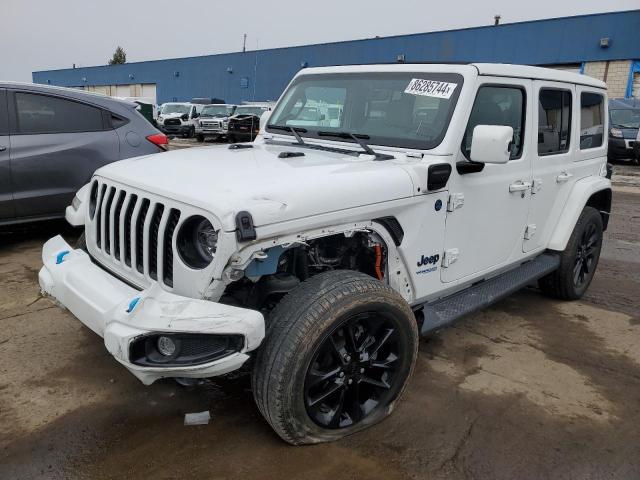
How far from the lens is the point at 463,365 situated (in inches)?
140

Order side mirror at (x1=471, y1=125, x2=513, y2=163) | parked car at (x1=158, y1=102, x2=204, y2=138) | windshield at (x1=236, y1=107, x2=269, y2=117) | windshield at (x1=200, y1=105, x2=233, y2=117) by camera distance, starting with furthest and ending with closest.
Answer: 1. parked car at (x1=158, y1=102, x2=204, y2=138)
2. windshield at (x1=200, y1=105, x2=233, y2=117)
3. windshield at (x1=236, y1=107, x2=269, y2=117)
4. side mirror at (x1=471, y1=125, x2=513, y2=163)

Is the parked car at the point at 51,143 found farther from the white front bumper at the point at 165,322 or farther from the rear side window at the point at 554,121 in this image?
the rear side window at the point at 554,121

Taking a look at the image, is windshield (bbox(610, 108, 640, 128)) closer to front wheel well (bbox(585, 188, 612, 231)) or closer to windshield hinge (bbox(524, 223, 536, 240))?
front wheel well (bbox(585, 188, 612, 231))

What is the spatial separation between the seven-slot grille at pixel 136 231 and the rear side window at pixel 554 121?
2.77 meters

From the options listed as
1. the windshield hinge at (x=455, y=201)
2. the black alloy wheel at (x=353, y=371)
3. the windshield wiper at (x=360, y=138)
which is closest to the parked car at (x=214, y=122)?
the windshield wiper at (x=360, y=138)

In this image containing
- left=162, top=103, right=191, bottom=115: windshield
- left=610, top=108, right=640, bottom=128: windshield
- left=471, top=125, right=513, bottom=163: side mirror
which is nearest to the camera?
left=471, top=125, right=513, bottom=163: side mirror

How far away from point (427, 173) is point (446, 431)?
1375 mm

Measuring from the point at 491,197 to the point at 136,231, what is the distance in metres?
2.17

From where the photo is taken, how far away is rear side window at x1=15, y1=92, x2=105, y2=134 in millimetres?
5301

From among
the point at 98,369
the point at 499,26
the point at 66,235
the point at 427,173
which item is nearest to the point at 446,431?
the point at 427,173

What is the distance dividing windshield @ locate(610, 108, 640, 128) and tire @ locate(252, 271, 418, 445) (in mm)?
15966

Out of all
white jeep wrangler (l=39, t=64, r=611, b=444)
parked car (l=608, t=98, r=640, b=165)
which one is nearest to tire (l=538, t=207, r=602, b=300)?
white jeep wrangler (l=39, t=64, r=611, b=444)

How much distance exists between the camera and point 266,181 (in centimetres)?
247

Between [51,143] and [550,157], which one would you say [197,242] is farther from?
[51,143]
